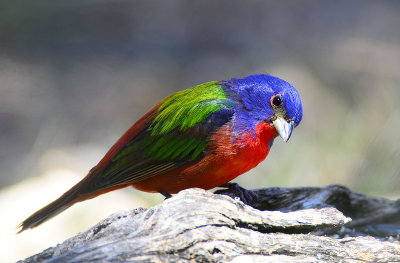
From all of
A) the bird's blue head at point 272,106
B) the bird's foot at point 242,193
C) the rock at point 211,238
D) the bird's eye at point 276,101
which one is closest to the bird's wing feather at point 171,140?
the bird's blue head at point 272,106

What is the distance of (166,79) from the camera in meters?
7.75

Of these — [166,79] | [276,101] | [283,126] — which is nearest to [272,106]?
[276,101]

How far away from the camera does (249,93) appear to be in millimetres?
3633

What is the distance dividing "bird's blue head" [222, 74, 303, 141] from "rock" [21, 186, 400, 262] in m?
0.65

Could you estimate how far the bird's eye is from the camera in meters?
3.53

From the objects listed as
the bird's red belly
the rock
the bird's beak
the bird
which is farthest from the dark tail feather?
the bird's beak

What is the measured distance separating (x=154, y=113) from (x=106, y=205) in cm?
207

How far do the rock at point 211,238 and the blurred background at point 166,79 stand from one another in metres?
2.11

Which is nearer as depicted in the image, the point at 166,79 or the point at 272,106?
the point at 272,106

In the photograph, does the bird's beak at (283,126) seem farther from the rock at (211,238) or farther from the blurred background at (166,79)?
the blurred background at (166,79)

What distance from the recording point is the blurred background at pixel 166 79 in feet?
18.6

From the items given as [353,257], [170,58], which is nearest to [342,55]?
[170,58]

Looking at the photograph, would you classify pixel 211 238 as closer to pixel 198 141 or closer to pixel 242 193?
pixel 198 141

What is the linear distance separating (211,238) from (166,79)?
5319 mm
